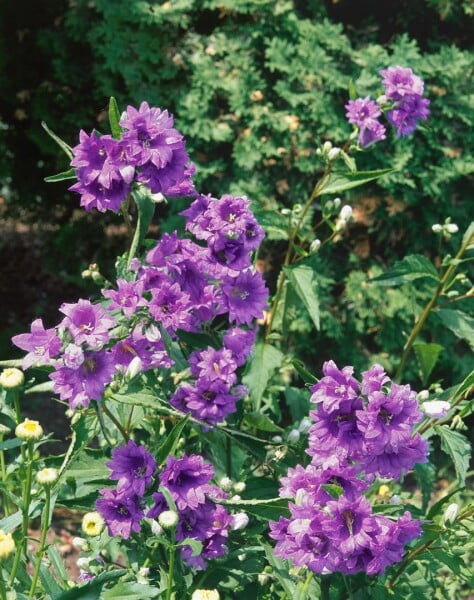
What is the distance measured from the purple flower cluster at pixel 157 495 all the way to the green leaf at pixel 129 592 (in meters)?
0.10

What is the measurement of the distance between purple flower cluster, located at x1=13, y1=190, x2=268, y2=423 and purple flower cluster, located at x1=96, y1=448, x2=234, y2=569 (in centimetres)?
16

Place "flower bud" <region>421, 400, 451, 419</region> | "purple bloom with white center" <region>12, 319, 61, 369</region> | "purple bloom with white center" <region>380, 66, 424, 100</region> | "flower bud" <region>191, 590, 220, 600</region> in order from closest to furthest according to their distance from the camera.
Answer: "flower bud" <region>191, 590, 220, 600</region>
"purple bloom with white center" <region>12, 319, 61, 369</region>
"flower bud" <region>421, 400, 451, 419</region>
"purple bloom with white center" <region>380, 66, 424, 100</region>

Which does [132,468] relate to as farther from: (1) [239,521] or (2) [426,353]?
(2) [426,353]

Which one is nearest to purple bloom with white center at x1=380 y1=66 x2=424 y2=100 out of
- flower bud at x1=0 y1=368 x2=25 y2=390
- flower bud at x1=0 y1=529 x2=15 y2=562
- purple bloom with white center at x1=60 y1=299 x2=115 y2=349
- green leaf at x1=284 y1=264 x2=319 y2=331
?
green leaf at x1=284 y1=264 x2=319 y2=331

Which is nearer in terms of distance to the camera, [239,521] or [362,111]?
Answer: [239,521]

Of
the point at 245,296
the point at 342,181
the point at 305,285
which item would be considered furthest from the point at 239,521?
the point at 342,181

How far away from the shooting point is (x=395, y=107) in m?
2.22

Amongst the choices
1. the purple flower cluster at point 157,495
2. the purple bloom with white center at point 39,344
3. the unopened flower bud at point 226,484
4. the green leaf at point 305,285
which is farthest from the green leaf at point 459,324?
the purple bloom with white center at point 39,344

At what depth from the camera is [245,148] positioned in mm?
3455

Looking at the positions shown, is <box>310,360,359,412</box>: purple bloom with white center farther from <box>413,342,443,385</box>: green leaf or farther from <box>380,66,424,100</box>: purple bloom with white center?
<box>380,66,424,100</box>: purple bloom with white center

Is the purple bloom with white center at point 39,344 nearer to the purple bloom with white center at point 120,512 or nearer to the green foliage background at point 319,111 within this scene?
the purple bloom with white center at point 120,512

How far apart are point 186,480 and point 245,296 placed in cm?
46

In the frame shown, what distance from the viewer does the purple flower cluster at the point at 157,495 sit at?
4.79ft

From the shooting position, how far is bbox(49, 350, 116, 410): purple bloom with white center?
55.7 inches
